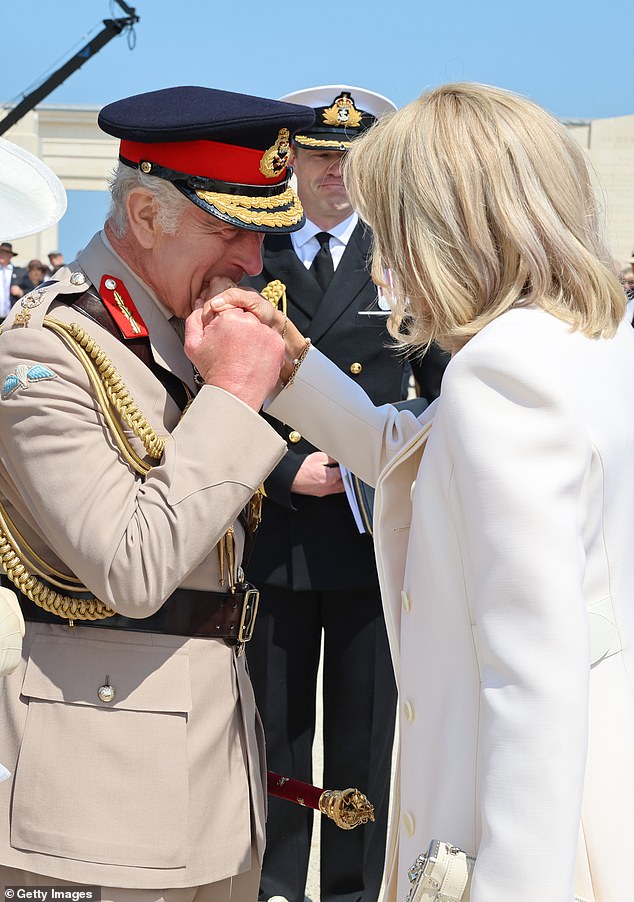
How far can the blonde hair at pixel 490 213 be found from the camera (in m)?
1.66

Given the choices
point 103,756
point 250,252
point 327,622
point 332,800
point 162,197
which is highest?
point 162,197

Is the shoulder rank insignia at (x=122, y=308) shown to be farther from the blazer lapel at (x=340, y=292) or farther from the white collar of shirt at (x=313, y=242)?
the white collar of shirt at (x=313, y=242)

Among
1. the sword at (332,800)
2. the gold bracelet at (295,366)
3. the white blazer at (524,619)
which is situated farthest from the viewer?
the gold bracelet at (295,366)

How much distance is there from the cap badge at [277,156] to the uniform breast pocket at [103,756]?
2.83 ft

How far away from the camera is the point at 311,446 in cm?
326

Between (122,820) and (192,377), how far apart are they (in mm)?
757

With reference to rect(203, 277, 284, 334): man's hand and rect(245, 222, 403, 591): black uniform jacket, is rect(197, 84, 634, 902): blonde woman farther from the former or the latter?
rect(245, 222, 403, 591): black uniform jacket

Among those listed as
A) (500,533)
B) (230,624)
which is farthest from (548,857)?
(230,624)

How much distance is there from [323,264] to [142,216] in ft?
5.07

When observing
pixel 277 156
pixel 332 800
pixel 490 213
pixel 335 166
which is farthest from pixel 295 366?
pixel 335 166

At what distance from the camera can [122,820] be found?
5.66ft

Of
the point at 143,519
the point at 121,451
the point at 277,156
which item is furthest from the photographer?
the point at 277,156

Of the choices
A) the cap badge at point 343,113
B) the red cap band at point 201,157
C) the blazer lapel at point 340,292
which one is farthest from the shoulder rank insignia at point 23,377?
the cap badge at point 343,113

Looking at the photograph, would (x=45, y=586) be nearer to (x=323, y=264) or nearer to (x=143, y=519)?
(x=143, y=519)
